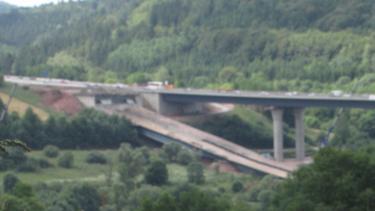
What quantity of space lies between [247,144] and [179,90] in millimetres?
8452

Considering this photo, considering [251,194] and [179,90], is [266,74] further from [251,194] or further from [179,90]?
[251,194]

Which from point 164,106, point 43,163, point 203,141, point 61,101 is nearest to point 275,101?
point 203,141

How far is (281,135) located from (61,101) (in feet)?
54.3

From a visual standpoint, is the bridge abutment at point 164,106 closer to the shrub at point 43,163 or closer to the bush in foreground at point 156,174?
the shrub at point 43,163

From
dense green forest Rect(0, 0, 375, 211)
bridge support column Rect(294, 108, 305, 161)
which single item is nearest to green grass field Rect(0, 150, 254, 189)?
dense green forest Rect(0, 0, 375, 211)

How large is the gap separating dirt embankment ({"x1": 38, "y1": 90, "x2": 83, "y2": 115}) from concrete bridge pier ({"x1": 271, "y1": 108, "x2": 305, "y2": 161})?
46.3ft

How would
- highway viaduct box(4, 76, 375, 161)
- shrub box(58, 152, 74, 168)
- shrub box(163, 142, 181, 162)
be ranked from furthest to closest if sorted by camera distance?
highway viaduct box(4, 76, 375, 161)
shrub box(163, 142, 181, 162)
shrub box(58, 152, 74, 168)

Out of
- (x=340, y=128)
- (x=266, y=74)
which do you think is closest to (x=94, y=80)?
(x=266, y=74)

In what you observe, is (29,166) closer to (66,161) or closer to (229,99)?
(66,161)

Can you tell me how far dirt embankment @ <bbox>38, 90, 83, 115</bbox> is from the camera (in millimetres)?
98062

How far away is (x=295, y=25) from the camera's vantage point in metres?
142

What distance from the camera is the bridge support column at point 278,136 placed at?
93.8 meters

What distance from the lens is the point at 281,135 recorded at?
94750mm

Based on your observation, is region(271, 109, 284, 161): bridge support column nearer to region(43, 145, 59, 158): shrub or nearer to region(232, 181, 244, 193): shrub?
region(43, 145, 59, 158): shrub
